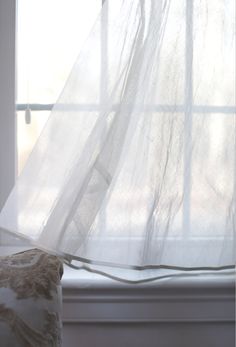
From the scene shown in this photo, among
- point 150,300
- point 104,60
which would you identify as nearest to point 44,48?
point 104,60

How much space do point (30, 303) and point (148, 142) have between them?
460 millimetres

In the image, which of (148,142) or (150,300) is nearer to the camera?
(148,142)

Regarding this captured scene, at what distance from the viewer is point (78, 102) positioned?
117 cm

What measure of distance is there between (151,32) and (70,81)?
22 cm

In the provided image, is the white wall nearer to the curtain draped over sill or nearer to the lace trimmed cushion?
the curtain draped over sill

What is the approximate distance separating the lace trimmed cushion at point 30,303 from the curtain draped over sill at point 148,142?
148 mm

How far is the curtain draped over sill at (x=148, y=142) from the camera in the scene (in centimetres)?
115

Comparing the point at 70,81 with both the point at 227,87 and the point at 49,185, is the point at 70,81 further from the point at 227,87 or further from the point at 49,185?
the point at 227,87

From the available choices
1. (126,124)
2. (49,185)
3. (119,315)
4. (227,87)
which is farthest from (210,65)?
(119,315)

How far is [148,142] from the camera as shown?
116 centimetres

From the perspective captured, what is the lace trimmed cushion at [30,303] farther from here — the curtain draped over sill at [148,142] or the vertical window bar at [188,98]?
the vertical window bar at [188,98]

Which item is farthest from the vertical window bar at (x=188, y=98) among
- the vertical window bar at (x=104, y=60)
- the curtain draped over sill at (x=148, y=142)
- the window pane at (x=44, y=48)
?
the window pane at (x=44, y=48)

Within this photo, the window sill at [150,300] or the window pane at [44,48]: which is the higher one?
the window pane at [44,48]

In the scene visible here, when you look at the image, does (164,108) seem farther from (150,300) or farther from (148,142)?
(150,300)
